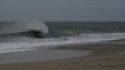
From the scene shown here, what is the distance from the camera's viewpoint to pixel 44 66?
9406mm

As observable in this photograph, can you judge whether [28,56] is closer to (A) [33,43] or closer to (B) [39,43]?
(A) [33,43]

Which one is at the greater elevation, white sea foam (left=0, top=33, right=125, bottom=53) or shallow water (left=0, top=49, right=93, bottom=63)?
shallow water (left=0, top=49, right=93, bottom=63)

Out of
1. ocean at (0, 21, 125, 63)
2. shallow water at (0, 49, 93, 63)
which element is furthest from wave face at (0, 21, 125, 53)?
shallow water at (0, 49, 93, 63)

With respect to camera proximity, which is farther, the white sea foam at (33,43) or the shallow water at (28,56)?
the white sea foam at (33,43)

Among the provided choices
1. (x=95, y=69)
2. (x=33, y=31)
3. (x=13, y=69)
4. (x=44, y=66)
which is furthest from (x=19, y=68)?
(x=33, y=31)

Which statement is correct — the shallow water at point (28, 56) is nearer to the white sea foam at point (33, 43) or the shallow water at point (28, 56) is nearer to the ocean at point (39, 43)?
the ocean at point (39, 43)

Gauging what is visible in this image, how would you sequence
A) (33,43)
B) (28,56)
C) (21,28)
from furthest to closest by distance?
(21,28) < (33,43) < (28,56)

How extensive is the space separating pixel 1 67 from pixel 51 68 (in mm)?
1712

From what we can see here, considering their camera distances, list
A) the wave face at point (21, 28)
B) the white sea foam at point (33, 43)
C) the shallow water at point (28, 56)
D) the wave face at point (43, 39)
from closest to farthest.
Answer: the shallow water at point (28, 56)
the white sea foam at point (33, 43)
the wave face at point (43, 39)
the wave face at point (21, 28)

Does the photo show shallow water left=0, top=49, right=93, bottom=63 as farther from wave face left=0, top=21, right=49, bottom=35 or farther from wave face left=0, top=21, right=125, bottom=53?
wave face left=0, top=21, right=49, bottom=35

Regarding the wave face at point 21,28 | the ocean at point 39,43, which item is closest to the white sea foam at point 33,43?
the ocean at point 39,43

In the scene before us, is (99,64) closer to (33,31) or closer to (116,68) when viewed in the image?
(116,68)

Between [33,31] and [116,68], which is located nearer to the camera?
[116,68]

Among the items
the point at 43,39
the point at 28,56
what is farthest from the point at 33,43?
the point at 28,56
